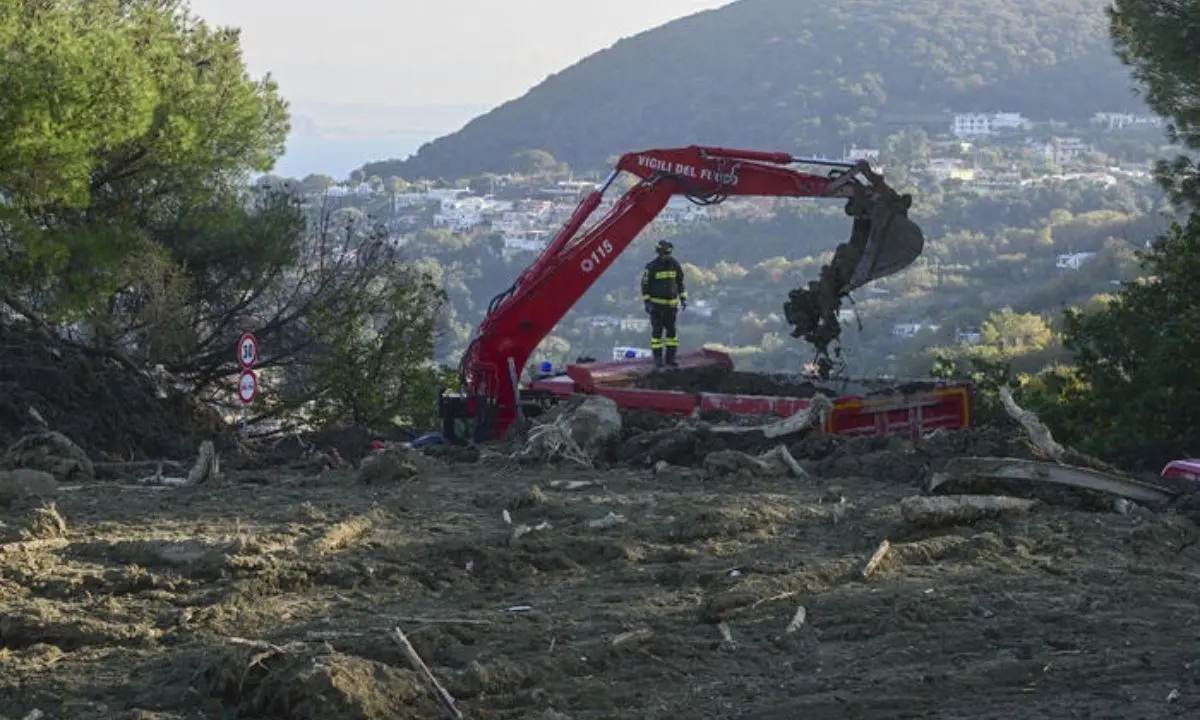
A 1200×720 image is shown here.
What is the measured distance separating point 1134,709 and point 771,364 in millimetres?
41061

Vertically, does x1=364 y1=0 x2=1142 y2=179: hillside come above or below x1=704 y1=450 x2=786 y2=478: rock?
above

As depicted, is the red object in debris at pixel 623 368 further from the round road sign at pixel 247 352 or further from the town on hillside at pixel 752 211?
the round road sign at pixel 247 352

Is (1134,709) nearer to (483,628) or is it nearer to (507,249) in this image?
(483,628)

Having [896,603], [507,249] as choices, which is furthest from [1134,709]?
[507,249]

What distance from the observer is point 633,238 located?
1878 cm

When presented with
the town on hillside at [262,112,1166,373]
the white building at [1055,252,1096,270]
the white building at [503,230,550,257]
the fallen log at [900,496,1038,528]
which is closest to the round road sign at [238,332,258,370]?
the town on hillside at [262,112,1166,373]

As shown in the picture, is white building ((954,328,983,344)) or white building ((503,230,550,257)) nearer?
white building ((954,328,983,344))

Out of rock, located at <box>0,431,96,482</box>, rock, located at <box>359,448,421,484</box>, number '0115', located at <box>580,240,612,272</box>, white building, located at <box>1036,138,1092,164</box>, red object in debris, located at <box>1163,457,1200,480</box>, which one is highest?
white building, located at <box>1036,138,1092,164</box>

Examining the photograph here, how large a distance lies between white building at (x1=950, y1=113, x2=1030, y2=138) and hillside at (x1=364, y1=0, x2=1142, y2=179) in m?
1.75

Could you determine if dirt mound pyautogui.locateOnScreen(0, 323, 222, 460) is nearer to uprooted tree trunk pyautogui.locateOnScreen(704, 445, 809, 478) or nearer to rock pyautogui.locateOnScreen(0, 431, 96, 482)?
rock pyautogui.locateOnScreen(0, 431, 96, 482)

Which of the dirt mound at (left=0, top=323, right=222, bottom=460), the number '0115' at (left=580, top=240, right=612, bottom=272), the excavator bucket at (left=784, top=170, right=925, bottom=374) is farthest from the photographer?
the number '0115' at (left=580, top=240, right=612, bottom=272)

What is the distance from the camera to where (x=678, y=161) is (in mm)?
18672

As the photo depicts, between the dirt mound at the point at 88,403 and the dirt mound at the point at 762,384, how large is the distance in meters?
5.43

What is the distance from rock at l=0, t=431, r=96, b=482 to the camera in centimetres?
1306
